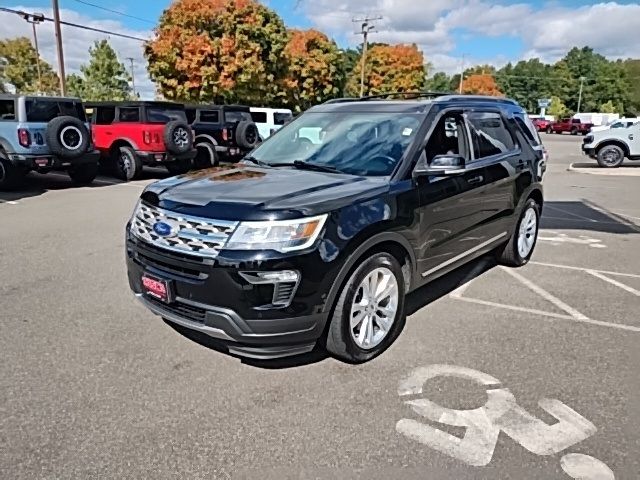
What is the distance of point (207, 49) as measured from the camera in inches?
1017

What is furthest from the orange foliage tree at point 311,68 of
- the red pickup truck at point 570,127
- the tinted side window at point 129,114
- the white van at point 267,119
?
the red pickup truck at point 570,127

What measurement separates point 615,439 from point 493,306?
1.90 meters

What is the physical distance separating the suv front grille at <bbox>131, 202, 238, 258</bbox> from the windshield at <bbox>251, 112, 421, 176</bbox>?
1222 mm

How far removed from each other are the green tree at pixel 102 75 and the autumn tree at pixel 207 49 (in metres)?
14.5

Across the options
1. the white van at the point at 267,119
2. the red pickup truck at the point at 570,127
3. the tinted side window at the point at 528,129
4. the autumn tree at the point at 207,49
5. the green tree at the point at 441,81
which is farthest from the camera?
the green tree at the point at 441,81

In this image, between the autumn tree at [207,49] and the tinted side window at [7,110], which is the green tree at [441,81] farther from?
the tinted side window at [7,110]

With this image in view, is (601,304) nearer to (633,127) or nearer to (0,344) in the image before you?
(0,344)

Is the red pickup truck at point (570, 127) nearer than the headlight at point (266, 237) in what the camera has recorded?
No

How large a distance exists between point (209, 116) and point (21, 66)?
40488mm

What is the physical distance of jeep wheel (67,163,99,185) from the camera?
11.5 m

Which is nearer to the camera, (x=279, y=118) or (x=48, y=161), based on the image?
(x=48, y=161)

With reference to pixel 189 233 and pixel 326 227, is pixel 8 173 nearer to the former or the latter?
pixel 189 233

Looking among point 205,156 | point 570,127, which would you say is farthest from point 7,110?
point 570,127

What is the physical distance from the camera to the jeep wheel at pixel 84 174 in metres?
11.5
